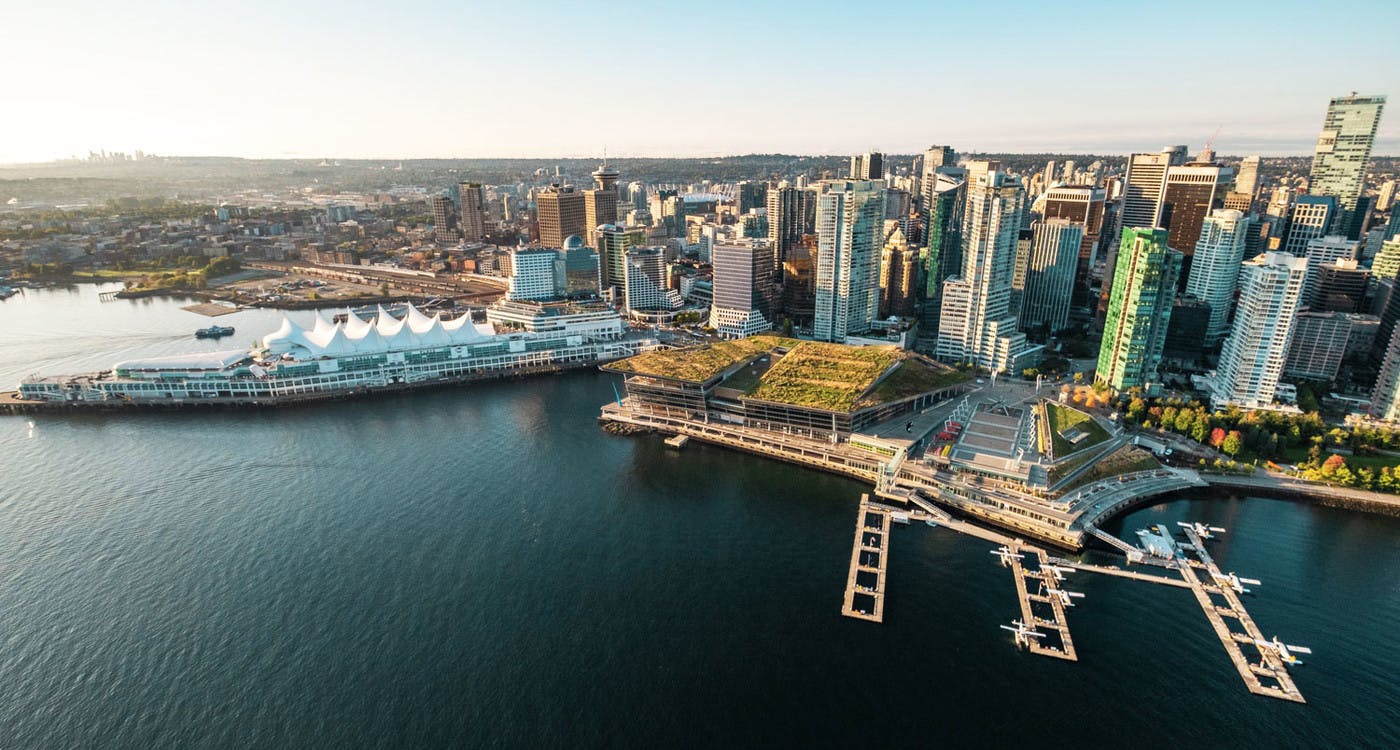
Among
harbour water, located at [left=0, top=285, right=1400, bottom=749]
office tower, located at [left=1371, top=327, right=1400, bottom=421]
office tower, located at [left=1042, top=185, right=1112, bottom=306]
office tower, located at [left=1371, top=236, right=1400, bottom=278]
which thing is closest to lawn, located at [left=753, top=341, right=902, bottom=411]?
A: harbour water, located at [left=0, top=285, right=1400, bottom=749]

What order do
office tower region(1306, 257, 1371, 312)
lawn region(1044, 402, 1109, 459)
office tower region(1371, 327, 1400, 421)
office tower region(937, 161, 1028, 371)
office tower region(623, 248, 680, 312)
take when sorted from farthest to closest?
office tower region(623, 248, 680, 312)
office tower region(1306, 257, 1371, 312)
office tower region(937, 161, 1028, 371)
office tower region(1371, 327, 1400, 421)
lawn region(1044, 402, 1109, 459)

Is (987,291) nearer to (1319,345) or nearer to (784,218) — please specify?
(1319,345)

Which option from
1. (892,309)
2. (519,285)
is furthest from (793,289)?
(519,285)

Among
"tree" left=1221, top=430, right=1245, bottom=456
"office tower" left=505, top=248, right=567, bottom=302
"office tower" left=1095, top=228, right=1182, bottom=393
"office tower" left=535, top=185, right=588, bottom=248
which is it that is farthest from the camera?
"office tower" left=535, top=185, right=588, bottom=248

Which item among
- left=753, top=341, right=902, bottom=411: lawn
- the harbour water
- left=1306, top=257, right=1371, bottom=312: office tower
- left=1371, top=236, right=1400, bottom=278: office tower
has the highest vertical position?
left=1371, top=236, right=1400, bottom=278: office tower

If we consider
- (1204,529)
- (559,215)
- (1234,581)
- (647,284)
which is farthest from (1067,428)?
(559,215)

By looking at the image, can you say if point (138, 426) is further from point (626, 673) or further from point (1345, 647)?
point (1345, 647)

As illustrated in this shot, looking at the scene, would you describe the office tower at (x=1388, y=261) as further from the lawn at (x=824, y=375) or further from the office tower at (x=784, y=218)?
the office tower at (x=784, y=218)

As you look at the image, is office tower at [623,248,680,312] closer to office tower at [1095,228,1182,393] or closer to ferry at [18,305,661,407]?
ferry at [18,305,661,407]
